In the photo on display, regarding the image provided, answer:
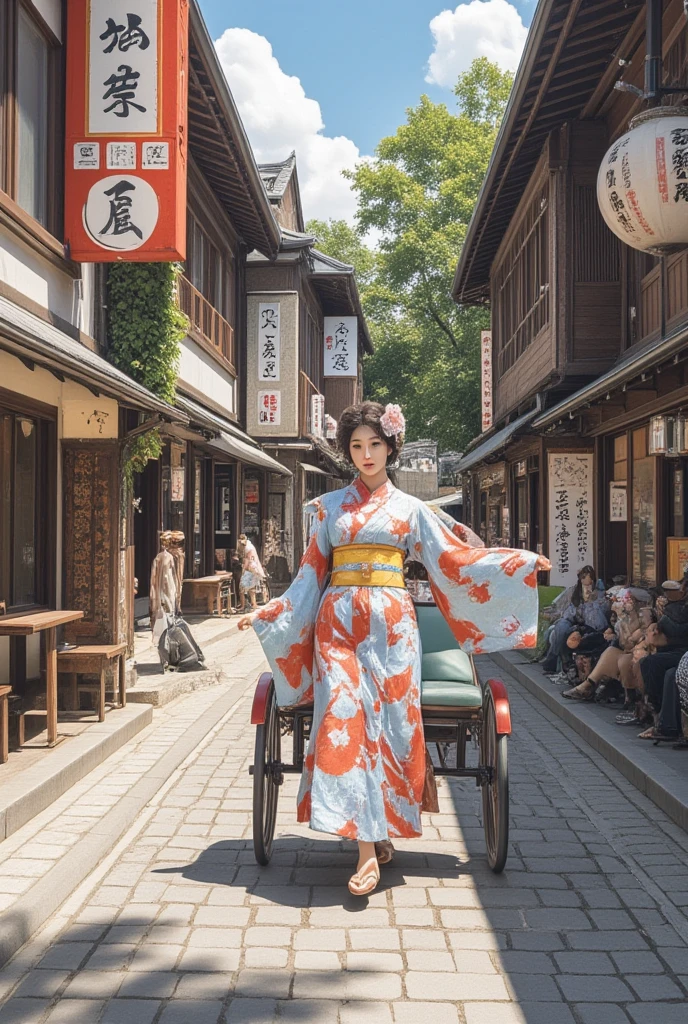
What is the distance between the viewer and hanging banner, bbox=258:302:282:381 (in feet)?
79.7

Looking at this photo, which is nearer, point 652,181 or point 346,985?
point 346,985

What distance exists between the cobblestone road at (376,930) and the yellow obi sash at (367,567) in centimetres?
141

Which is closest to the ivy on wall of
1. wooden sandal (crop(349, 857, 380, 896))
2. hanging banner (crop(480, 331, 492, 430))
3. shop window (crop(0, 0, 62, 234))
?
shop window (crop(0, 0, 62, 234))

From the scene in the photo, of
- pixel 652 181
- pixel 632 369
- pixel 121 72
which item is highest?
pixel 121 72

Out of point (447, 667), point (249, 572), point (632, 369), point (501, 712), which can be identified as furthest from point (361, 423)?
point (249, 572)

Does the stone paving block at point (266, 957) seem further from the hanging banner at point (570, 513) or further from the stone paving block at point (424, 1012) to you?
the hanging banner at point (570, 513)

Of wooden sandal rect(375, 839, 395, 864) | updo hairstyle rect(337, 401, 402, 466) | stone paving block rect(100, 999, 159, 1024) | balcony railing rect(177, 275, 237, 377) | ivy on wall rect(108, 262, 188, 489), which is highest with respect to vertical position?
balcony railing rect(177, 275, 237, 377)

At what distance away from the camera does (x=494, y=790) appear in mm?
4969

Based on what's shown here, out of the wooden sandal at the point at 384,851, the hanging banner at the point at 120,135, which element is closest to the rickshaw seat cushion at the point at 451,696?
the wooden sandal at the point at 384,851

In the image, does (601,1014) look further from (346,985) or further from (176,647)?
(176,647)

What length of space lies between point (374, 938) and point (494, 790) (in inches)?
42.5

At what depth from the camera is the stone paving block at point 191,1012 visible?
3.43m

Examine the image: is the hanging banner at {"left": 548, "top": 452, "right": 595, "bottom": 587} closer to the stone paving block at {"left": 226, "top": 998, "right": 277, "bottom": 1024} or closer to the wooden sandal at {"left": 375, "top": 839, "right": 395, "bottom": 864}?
the wooden sandal at {"left": 375, "top": 839, "right": 395, "bottom": 864}

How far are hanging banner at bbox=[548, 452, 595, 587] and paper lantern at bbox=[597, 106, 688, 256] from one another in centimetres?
731
